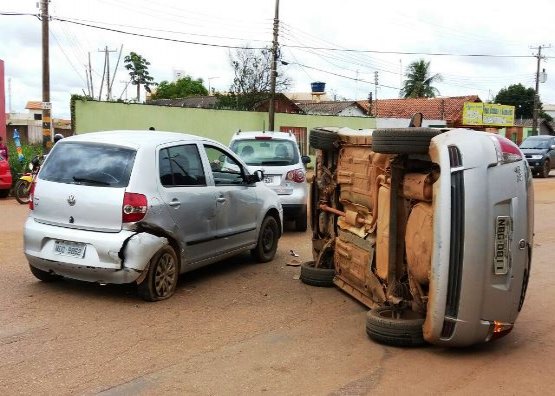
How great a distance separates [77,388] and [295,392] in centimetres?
146

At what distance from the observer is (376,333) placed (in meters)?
4.93

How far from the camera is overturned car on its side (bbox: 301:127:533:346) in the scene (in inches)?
167

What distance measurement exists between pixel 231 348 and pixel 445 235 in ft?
6.29

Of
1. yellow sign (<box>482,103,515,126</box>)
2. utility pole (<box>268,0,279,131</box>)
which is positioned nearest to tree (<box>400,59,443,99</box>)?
yellow sign (<box>482,103,515,126</box>)

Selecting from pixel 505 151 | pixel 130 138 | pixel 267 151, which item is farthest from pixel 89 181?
pixel 267 151

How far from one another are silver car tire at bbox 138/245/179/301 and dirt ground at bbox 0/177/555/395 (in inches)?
5.6

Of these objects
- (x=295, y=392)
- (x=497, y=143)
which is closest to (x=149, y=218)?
(x=295, y=392)

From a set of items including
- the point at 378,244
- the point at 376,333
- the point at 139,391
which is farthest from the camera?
the point at 378,244

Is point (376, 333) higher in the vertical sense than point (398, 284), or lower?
lower

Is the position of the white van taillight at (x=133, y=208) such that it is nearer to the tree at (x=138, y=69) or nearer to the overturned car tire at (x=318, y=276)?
the overturned car tire at (x=318, y=276)

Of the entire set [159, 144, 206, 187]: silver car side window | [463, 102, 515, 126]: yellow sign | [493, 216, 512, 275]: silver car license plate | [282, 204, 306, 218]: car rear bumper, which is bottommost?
[282, 204, 306, 218]: car rear bumper

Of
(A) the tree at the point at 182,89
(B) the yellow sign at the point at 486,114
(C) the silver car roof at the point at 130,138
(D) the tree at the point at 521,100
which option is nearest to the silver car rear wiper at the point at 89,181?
(C) the silver car roof at the point at 130,138

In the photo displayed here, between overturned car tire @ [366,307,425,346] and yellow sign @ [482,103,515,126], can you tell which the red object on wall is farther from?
yellow sign @ [482,103,515,126]

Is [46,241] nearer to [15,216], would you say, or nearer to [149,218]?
[149,218]
